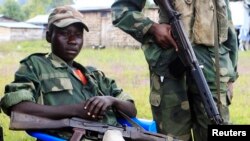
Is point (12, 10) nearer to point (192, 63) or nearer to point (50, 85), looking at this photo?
point (50, 85)

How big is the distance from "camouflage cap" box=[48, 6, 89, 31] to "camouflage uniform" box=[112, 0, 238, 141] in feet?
0.65

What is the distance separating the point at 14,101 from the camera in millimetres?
2266

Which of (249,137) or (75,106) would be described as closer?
(75,106)

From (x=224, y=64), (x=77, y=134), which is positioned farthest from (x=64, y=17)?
(x=224, y=64)

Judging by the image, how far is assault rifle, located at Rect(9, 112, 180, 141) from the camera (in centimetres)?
223

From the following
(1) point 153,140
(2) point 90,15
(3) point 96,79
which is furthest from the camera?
(2) point 90,15

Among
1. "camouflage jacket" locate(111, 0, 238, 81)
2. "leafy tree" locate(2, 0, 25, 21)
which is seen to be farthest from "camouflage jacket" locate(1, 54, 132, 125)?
"leafy tree" locate(2, 0, 25, 21)

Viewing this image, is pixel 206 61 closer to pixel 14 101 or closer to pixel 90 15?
pixel 14 101

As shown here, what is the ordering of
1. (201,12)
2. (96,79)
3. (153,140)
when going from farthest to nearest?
1. (96,79)
2. (201,12)
3. (153,140)

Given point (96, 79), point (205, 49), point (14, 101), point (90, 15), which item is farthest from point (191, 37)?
point (90, 15)

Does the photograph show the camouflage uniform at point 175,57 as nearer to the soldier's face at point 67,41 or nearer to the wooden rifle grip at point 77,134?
the soldier's face at point 67,41

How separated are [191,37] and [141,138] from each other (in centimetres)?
61

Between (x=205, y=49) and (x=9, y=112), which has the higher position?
(x=205, y=49)

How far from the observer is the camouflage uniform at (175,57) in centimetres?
251
